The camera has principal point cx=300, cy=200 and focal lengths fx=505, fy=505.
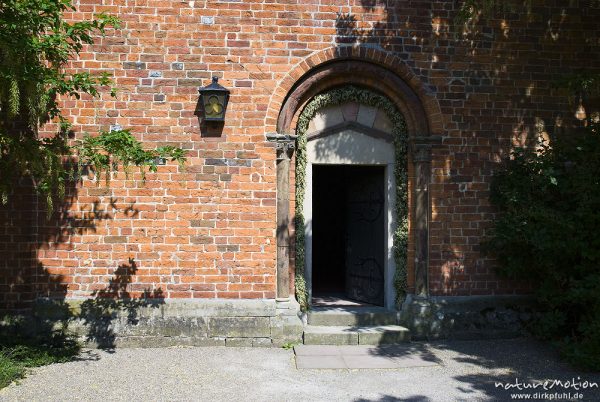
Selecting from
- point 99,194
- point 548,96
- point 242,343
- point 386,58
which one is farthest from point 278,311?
point 548,96

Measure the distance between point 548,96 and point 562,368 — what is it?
3588 millimetres

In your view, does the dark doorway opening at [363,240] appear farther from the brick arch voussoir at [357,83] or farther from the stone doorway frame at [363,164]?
the brick arch voussoir at [357,83]

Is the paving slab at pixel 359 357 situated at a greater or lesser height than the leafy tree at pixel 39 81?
lesser

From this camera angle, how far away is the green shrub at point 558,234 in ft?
18.6

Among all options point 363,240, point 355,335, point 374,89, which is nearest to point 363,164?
point 374,89

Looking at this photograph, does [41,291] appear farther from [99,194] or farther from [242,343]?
[242,343]

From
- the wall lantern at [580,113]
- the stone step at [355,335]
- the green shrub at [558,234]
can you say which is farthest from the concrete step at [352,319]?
the wall lantern at [580,113]

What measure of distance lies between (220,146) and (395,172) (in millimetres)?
2394

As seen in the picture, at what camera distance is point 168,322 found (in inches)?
247

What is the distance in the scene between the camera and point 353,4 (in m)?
6.59

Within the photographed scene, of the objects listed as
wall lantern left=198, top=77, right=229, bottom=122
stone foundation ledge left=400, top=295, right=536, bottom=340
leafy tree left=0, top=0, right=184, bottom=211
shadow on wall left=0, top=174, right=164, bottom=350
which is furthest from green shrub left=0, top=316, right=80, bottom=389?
stone foundation ledge left=400, top=295, right=536, bottom=340

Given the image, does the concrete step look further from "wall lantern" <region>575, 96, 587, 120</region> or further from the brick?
"wall lantern" <region>575, 96, 587, 120</region>

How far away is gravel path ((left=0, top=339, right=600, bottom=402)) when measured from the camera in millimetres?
4707

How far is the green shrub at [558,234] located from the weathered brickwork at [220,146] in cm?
41
